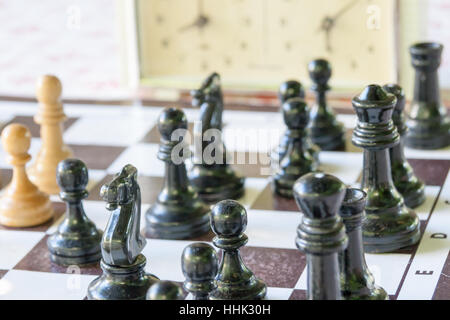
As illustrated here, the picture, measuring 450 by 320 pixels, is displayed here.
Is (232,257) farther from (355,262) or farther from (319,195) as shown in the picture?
(319,195)

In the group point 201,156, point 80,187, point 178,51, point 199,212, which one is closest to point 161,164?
point 201,156

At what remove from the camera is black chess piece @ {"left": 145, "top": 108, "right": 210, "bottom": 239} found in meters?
2.36

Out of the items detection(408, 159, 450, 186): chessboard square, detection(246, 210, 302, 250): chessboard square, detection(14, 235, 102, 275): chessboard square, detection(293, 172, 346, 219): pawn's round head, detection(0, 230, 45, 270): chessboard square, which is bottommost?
detection(14, 235, 102, 275): chessboard square

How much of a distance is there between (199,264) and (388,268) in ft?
1.64

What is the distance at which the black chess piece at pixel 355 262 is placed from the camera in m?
1.92

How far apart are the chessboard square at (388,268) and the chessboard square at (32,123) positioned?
1339mm

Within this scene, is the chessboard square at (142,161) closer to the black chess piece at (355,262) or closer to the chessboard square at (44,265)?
the chessboard square at (44,265)

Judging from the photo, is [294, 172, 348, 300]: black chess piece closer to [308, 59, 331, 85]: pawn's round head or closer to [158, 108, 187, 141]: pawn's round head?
[158, 108, 187, 141]: pawn's round head

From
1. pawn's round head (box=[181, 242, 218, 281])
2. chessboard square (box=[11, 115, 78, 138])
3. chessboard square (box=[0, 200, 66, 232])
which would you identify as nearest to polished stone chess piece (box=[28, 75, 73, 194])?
chessboard square (box=[0, 200, 66, 232])

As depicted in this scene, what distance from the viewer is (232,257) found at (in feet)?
6.48

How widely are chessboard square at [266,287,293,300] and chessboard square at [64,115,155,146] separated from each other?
3.56 feet
